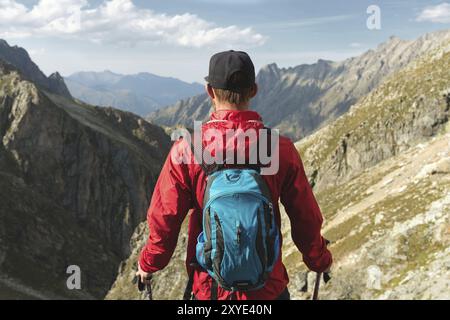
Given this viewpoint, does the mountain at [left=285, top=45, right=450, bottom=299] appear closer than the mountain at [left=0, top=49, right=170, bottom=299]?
Yes

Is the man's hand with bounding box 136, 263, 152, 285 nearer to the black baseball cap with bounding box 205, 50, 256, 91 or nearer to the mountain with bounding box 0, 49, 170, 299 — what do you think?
the black baseball cap with bounding box 205, 50, 256, 91

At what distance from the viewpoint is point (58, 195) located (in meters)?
132

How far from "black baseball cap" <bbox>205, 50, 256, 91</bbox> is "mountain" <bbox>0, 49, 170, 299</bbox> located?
99.0m

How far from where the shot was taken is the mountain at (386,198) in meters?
20.5

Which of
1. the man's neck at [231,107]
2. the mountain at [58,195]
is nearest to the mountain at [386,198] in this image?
the man's neck at [231,107]

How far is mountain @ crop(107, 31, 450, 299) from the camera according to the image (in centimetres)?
2053

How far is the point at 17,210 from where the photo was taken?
4365 inches

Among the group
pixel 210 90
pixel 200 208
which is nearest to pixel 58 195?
pixel 200 208

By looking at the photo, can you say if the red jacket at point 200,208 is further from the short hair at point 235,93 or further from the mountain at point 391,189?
the mountain at point 391,189

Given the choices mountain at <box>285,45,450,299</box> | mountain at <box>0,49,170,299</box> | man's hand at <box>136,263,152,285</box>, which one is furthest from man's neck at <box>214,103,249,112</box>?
mountain at <box>0,49,170,299</box>

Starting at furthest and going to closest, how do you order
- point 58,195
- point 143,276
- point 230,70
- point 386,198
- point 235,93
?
point 58,195 → point 386,198 → point 143,276 → point 235,93 → point 230,70

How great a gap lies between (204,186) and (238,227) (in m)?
0.71

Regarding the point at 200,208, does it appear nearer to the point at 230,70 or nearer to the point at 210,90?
the point at 210,90
